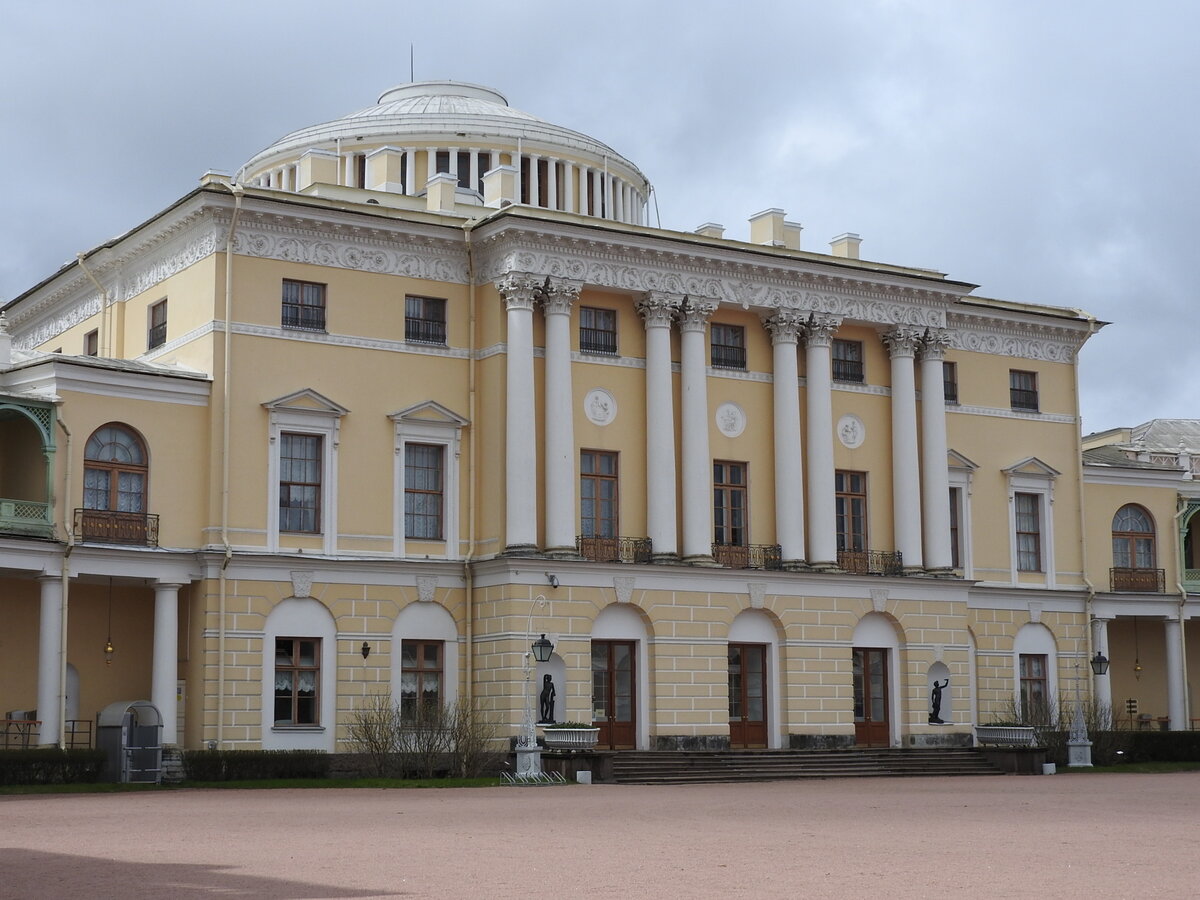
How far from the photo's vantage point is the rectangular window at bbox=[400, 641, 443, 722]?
127ft

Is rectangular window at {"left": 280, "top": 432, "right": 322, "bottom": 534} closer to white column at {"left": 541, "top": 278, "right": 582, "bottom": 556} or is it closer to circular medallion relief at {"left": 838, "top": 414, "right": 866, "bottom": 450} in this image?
white column at {"left": 541, "top": 278, "right": 582, "bottom": 556}

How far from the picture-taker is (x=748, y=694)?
41.8 m

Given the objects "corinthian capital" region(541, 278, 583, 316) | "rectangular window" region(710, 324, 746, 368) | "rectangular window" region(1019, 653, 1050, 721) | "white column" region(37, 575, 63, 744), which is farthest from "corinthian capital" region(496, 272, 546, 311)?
"rectangular window" region(1019, 653, 1050, 721)

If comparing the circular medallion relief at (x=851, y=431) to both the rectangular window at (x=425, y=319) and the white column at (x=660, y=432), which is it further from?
the rectangular window at (x=425, y=319)

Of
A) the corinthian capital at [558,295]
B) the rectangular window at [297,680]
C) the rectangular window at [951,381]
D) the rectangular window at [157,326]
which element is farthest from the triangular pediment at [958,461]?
the rectangular window at [157,326]

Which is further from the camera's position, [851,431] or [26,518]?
[851,431]

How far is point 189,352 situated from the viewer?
38.3 m

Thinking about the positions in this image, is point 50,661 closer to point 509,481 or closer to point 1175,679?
point 509,481

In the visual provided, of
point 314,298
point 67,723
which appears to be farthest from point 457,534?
point 67,723

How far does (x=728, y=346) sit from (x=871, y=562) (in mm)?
6524

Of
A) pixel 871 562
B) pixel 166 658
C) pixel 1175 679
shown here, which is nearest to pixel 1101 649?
pixel 1175 679

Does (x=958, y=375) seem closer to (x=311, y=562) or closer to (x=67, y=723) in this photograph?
(x=311, y=562)

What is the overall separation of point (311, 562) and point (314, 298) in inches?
233

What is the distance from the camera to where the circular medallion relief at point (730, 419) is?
139ft
